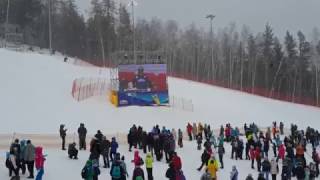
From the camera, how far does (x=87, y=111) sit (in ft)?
125

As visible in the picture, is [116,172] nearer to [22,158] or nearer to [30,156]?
[30,156]

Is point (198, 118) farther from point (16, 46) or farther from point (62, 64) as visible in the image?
point (16, 46)

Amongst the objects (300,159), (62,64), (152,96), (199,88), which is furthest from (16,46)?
(300,159)

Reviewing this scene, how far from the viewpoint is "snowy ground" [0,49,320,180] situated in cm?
2371

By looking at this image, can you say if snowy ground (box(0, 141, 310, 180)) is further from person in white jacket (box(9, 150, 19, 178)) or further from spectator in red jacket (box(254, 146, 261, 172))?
person in white jacket (box(9, 150, 19, 178))

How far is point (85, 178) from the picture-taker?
681 inches

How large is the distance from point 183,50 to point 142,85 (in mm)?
70688

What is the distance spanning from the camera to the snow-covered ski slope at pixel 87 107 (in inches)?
1387

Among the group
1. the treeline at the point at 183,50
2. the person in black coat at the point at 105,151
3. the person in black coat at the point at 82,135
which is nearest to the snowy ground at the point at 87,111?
the person in black coat at the point at 82,135

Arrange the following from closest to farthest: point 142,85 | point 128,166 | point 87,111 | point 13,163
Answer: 1. point 13,163
2. point 128,166
3. point 87,111
4. point 142,85

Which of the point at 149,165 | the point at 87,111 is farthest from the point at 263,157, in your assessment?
the point at 87,111

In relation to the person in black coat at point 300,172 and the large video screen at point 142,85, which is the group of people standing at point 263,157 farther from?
the large video screen at point 142,85

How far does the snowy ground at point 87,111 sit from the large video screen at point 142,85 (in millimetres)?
791

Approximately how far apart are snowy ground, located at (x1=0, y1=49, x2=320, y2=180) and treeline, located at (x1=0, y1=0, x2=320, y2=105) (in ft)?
78.6
